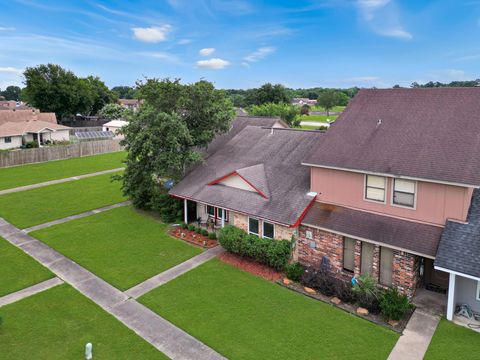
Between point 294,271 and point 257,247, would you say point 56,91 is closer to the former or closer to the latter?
point 257,247

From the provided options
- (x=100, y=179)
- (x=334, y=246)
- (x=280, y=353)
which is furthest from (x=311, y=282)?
(x=100, y=179)

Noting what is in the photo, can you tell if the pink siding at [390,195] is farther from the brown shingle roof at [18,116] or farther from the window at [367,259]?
the brown shingle roof at [18,116]

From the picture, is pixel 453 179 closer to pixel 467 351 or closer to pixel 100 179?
pixel 467 351

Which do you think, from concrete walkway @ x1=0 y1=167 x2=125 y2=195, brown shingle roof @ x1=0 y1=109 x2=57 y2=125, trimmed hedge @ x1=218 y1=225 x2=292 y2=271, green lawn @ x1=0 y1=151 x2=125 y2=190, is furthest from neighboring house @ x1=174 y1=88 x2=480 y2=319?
brown shingle roof @ x1=0 y1=109 x2=57 y2=125

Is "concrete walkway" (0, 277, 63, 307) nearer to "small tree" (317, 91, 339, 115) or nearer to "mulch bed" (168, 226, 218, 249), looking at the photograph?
"mulch bed" (168, 226, 218, 249)

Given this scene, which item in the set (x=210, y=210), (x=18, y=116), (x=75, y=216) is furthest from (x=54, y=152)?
(x=210, y=210)

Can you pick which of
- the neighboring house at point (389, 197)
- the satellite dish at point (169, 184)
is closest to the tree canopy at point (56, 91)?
the satellite dish at point (169, 184)
